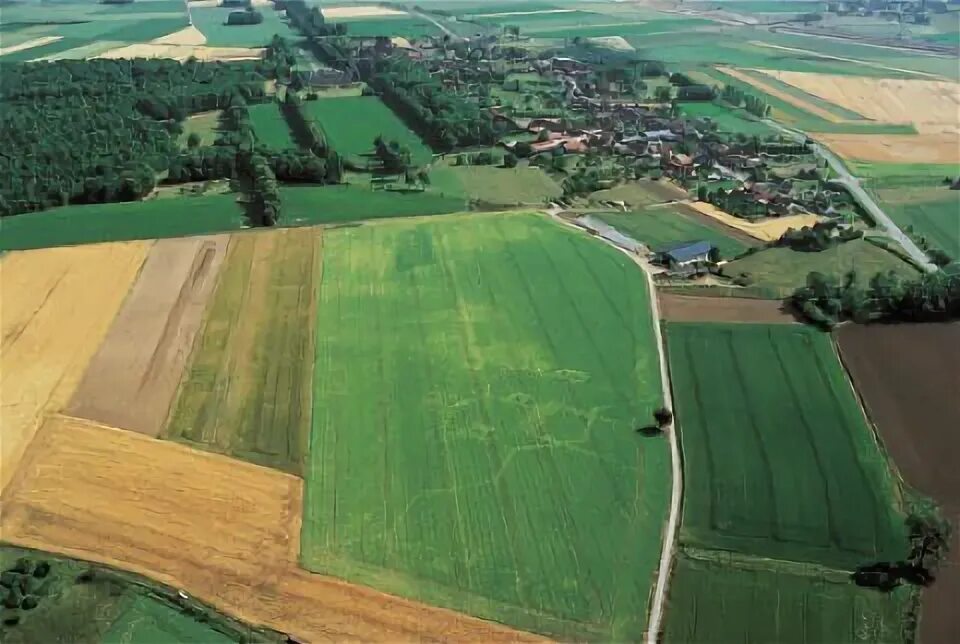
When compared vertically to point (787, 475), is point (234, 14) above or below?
above

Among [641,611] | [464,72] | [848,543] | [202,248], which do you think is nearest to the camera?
[641,611]

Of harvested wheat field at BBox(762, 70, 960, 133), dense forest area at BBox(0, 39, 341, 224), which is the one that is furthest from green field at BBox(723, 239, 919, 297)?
harvested wheat field at BBox(762, 70, 960, 133)

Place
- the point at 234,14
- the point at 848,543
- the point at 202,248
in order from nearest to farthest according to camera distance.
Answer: the point at 848,543 < the point at 202,248 < the point at 234,14

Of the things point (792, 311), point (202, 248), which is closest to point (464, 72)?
point (202, 248)

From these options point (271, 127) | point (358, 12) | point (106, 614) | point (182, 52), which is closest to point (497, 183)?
point (271, 127)

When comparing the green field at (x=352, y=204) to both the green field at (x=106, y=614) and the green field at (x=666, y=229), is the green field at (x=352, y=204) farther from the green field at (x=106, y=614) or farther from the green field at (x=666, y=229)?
the green field at (x=106, y=614)

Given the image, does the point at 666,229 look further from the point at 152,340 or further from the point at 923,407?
the point at 152,340

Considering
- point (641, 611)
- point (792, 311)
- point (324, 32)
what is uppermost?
point (324, 32)

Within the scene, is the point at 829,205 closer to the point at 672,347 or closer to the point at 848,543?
the point at 672,347

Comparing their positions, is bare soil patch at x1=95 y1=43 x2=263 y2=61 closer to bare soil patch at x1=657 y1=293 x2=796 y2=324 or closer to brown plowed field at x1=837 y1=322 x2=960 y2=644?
bare soil patch at x1=657 y1=293 x2=796 y2=324
